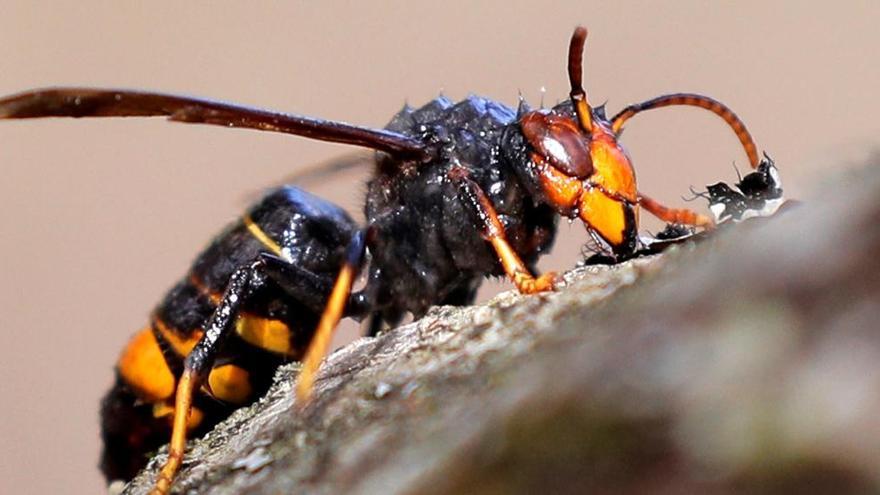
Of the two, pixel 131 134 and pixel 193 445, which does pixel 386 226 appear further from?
pixel 131 134

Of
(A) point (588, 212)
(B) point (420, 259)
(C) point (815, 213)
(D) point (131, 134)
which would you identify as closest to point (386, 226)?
(B) point (420, 259)

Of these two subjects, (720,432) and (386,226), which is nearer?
(720,432)

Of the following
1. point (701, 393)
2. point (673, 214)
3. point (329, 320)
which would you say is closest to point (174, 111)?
point (329, 320)

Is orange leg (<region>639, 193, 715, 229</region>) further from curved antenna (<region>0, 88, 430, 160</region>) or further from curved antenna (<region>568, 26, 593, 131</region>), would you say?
curved antenna (<region>0, 88, 430, 160</region>)

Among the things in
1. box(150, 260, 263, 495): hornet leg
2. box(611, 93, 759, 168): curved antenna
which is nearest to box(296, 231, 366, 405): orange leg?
box(150, 260, 263, 495): hornet leg

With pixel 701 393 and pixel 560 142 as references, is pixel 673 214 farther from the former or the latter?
pixel 701 393

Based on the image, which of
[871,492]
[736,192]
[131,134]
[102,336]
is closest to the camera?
[871,492]
